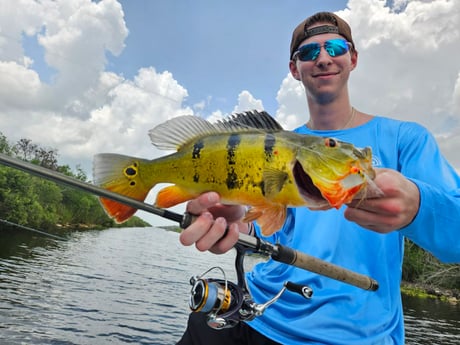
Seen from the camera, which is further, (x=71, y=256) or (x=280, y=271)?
(x=71, y=256)

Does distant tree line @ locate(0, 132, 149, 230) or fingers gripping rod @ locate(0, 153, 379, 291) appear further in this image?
distant tree line @ locate(0, 132, 149, 230)

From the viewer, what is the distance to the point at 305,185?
1.81 metres

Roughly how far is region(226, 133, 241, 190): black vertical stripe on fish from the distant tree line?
22999 millimetres

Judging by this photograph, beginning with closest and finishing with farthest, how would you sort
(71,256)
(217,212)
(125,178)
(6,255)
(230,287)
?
(125,178) < (217,212) < (230,287) < (6,255) < (71,256)

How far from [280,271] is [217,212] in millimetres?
932

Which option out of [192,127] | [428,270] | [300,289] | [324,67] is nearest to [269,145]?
[192,127]

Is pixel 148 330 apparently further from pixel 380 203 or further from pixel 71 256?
pixel 71 256

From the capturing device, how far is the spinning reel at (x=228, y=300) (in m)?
2.56

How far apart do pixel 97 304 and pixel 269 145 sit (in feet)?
49.6

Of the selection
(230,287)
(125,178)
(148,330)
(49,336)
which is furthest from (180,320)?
(125,178)

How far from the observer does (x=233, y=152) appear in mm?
1866

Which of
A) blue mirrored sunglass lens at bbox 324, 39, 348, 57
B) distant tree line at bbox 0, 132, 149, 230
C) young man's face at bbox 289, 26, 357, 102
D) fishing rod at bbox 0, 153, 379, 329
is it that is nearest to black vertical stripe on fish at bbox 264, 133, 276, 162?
fishing rod at bbox 0, 153, 379, 329

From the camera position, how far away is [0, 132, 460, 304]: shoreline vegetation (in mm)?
33125

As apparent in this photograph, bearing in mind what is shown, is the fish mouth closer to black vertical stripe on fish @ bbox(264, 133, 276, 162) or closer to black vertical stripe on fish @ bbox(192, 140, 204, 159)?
black vertical stripe on fish @ bbox(264, 133, 276, 162)
